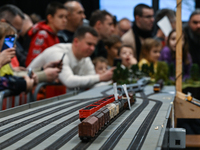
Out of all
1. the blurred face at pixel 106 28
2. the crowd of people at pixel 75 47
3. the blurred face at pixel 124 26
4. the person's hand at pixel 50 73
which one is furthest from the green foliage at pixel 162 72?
the blurred face at pixel 124 26

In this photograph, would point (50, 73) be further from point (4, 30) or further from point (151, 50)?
point (151, 50)

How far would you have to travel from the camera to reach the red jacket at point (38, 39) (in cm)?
552

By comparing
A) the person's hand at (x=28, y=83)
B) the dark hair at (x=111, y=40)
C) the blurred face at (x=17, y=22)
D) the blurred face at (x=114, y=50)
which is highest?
the blurred face at (x=17, y=22)

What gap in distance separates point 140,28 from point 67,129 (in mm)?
5875

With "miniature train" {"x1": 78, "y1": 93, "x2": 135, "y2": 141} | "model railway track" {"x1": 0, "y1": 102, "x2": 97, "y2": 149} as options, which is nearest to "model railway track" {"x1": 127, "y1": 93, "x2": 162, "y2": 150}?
"miniature train" {"x1": 78, "y1": 93, "x2": 135, "y2": 141}

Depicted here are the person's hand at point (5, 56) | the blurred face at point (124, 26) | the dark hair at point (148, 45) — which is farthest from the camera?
the blurred face at point (124, 26)

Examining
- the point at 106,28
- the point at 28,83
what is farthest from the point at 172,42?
the point at 28,83

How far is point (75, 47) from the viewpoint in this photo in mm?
5285

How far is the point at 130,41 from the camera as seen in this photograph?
291 inches

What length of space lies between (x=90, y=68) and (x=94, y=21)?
1.60 meters

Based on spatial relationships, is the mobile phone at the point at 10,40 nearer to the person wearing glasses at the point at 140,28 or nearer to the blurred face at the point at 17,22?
the blurred face at the point at 17,22

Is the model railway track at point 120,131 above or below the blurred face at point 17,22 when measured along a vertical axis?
below

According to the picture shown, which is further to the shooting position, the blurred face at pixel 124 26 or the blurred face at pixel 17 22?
the blurred face at pixel 124 26

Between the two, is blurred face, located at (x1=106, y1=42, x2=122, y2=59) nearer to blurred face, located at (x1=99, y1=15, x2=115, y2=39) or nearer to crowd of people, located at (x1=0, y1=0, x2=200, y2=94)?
crowd of people, located at (x1=0, y1=0, x2=200, y2=94)
